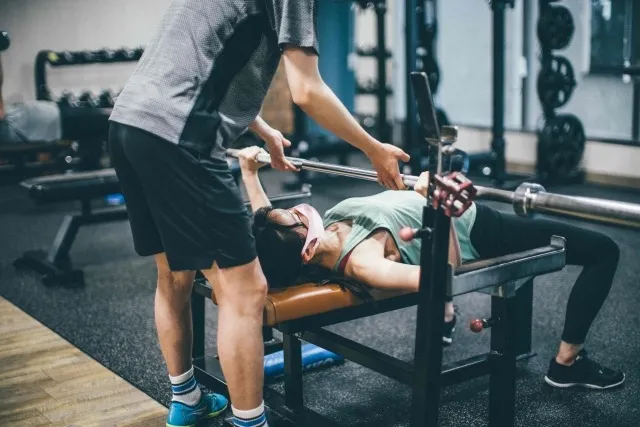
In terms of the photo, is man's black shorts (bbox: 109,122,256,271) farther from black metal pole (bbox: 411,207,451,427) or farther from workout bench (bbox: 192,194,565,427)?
black metal pole (bbox: 411,207,451,427)

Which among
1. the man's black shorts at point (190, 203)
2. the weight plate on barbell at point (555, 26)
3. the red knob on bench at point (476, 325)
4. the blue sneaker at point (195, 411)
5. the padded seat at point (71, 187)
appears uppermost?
the weight plate on barbell at point (555, 26)

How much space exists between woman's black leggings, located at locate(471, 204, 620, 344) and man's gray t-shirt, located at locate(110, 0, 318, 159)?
0.88 metres

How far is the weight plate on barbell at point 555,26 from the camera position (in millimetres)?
5418

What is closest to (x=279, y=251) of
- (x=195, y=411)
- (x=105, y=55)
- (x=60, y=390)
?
(x=195, y=411)

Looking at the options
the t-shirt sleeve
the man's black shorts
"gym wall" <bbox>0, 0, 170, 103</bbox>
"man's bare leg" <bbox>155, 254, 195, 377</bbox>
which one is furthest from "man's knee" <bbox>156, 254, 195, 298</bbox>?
"gym wall" <bbox>0, 0, 170, 103</bbox>

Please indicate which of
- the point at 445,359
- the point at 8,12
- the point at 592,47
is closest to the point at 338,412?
the point at 445,359

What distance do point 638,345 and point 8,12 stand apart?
5.95m

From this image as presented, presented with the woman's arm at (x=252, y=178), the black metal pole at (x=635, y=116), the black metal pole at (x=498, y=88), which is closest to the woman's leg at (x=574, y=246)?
the woman's arm at (x=252, y=178)

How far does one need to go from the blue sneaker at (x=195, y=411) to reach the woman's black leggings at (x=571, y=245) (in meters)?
0.87

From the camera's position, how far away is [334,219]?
2.27 m

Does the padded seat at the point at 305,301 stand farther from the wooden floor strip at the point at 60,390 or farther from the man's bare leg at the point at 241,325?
the wooden floor strip at the point at 60,390

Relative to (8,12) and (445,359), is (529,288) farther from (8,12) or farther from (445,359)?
(8,12)

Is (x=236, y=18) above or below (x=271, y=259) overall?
above

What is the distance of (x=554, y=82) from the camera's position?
5547mm
